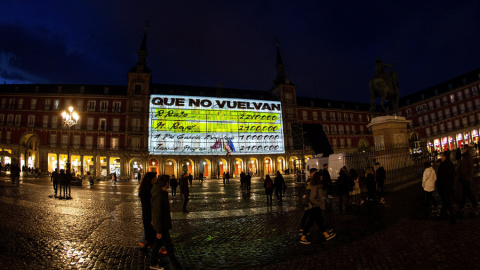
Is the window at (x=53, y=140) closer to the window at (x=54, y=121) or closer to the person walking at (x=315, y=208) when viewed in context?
the window at (x=54, y=121)

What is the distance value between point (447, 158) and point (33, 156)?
45617 mm

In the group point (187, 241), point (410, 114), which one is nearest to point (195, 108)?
point (187, 241)

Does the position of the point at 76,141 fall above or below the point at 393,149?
above

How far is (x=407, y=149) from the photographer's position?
33.9ft

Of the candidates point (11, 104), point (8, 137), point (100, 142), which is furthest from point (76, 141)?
point (11, 104)

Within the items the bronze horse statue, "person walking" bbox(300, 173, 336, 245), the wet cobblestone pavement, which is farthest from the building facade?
"person walking" bbox(300, 173, 336, 245)

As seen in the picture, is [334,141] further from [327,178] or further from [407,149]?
[327,178]

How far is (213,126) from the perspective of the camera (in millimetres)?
39219

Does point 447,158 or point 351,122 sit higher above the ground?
point 351,122

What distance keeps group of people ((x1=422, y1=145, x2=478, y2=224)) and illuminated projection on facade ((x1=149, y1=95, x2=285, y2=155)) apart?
110 feet

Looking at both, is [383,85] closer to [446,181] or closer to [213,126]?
[446,181]

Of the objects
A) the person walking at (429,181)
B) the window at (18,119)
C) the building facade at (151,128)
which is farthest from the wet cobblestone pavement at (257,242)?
the window at (18,119)

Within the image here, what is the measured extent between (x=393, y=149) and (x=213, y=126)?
3090 cm

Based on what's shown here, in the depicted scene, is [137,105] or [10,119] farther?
[137,105]
